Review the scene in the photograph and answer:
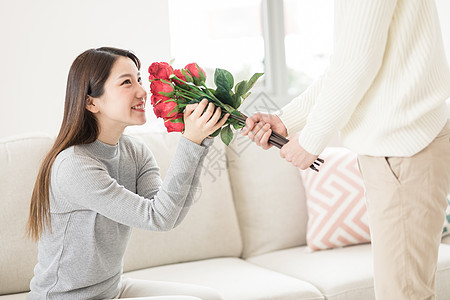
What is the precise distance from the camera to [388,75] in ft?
4.33

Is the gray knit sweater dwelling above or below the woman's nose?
below

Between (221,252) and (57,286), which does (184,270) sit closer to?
(221,252)

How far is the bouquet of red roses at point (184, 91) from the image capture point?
1.59m

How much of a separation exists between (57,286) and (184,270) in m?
0.68

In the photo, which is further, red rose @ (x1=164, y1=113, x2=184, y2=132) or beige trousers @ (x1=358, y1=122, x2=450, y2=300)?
red rose @ (x1=164, y1=113, x2=184, y2=132)

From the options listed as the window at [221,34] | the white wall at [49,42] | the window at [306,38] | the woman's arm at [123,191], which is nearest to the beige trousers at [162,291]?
the woman's arm at [123,191]

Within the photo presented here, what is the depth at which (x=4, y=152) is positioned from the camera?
2.09 metres

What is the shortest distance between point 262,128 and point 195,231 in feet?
2.71

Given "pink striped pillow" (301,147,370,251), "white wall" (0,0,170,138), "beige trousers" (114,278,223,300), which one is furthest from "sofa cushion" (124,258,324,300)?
"white wall" (0,0,170,138)

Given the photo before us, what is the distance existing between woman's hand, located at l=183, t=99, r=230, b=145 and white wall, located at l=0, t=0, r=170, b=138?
144cm

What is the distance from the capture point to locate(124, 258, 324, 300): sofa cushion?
1938mm

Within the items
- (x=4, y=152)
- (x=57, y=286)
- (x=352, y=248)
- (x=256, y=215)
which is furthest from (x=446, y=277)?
(x=4, y=152)

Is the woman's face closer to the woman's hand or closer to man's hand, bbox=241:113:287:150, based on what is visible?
the woman's hand

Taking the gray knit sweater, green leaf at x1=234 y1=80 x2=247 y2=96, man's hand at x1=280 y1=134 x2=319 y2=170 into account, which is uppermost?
green leaf at x1=234 y1=80 x2=247 y2=96
